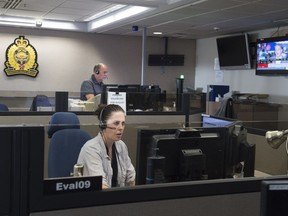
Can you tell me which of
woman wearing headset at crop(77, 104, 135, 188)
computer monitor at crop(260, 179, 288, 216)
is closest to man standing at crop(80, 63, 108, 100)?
woman wearing headset at crop(77, 104, 135, 188)

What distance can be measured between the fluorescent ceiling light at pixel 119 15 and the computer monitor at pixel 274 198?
540 centimetres

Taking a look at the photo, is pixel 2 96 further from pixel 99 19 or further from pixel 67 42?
pixel 67 42

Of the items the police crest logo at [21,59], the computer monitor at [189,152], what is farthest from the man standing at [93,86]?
the police crest logo at [21,59]

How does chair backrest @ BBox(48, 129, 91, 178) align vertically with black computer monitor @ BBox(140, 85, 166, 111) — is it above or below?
below

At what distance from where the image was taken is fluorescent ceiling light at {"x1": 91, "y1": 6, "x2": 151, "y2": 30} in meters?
6.47

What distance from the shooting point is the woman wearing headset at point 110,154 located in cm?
211

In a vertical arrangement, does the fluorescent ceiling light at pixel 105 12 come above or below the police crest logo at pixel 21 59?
above

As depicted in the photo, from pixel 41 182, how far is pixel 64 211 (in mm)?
99

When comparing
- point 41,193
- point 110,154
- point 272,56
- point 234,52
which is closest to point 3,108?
point 110,154

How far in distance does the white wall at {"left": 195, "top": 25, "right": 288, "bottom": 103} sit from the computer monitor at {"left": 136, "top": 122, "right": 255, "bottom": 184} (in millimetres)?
5653

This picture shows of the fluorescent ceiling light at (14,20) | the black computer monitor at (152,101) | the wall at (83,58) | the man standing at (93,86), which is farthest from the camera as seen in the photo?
the wall at (83,58)

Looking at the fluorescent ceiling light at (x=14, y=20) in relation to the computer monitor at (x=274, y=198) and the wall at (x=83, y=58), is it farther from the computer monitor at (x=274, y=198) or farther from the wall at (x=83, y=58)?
the computer monitor at (x=274, y=198)

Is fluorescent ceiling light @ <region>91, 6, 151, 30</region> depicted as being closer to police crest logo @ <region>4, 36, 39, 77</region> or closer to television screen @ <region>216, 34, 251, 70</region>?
police crest logo @ <region>4, 36, 39, 77</region>

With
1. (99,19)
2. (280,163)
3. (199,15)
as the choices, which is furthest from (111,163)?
(99,19)
